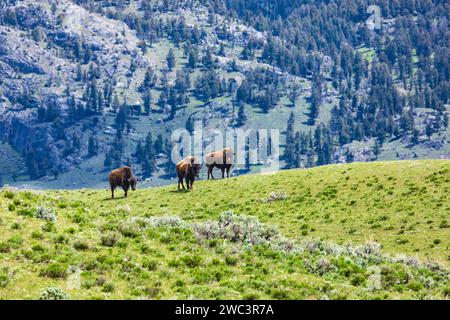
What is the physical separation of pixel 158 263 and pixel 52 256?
4085 millimetres

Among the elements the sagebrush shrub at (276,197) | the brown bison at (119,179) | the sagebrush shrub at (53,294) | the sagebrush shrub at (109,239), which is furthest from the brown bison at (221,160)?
the sagebrush shrub at (53,294)

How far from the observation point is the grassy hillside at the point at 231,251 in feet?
67.0

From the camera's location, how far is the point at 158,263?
22.9 metres

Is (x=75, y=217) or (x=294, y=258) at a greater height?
(x=75, y=217)

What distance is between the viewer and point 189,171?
196 feet

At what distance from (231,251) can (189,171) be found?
33991mm

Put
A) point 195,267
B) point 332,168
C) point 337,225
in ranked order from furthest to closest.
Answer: point 332,168
point 337,225
point 195,267

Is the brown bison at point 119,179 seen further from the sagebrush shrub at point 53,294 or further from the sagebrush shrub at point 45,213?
the sagebrush shrub at point 53,294

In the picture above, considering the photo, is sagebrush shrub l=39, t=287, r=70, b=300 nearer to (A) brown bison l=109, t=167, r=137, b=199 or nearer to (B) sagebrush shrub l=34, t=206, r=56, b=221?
(B) sagebrush shrub l=34, t=206, r=56, b=221

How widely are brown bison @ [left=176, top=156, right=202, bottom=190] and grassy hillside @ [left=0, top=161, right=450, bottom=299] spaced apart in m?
14.4

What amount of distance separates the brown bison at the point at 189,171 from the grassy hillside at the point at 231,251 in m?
14.4

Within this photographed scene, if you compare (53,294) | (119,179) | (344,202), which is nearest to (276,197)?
(344,202)

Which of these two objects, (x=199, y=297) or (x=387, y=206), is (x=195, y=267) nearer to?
(x=199, y=297)

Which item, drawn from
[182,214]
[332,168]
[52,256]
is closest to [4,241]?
[52,256]
